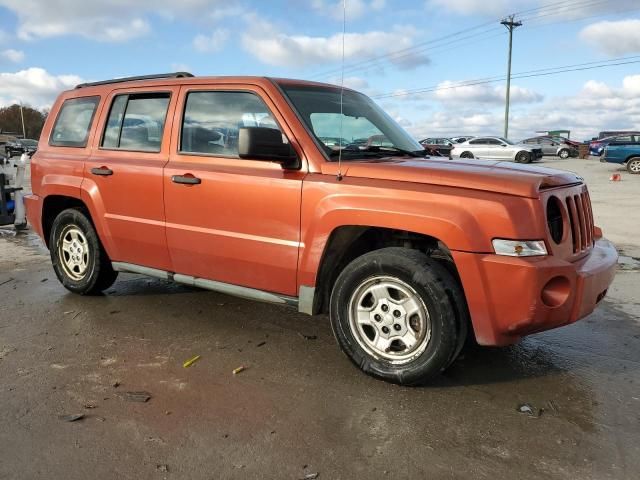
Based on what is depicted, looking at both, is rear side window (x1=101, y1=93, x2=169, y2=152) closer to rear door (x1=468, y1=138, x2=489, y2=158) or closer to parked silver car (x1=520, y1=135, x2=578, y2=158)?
rear door (x1=468, y1=138, x2=489, y2=158)

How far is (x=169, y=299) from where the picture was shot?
17.1 feet

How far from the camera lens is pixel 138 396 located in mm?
3244

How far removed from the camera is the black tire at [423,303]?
10.4ft

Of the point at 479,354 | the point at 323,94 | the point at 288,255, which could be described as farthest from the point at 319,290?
the point at 323,94

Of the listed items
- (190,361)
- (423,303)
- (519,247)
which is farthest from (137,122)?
(519,247)

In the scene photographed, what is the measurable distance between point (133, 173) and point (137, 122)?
0.51 m

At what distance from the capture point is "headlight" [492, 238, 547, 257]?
9.74 ft

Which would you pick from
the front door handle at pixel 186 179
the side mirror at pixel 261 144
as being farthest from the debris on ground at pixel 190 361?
the side mirror at pixel 261 144

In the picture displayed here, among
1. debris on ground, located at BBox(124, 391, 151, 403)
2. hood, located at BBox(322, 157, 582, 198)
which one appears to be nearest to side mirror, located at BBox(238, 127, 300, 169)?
hood, located at BBox(322, 157, 582, 198)

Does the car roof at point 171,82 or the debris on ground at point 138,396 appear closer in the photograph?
the debris on ground at point 138,396

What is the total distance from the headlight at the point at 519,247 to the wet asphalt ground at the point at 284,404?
35.3 inches

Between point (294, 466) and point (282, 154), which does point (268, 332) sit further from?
point (294, 466)

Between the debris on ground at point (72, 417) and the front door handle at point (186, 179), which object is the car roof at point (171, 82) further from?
the debris on ground at point (72, 417)

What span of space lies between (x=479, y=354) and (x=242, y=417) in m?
1.84
